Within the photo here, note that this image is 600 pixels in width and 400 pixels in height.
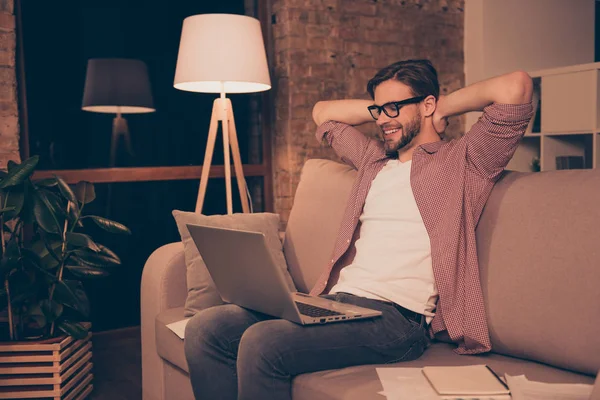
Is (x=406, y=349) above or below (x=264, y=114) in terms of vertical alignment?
below

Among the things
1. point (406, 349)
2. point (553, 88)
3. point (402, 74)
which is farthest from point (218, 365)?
point (553, 88)

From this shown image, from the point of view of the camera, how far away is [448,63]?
4.38m

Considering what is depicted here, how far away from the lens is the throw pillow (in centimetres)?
235

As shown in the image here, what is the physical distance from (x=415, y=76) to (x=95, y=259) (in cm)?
151

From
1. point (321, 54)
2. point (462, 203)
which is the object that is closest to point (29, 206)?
point (462, 203)

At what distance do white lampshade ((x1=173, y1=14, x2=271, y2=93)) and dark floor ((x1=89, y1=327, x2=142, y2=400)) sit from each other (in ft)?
4.49

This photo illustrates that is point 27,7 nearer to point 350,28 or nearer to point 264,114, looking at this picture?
point 264,114

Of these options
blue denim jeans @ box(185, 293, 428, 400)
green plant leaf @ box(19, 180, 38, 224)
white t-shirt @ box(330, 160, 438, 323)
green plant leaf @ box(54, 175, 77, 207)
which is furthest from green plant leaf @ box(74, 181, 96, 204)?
white t-shirt @ box(330, 160, 438, 323)

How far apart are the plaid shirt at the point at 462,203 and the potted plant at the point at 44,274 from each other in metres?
1.38

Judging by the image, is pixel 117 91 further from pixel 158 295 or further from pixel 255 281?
pixel 255 281

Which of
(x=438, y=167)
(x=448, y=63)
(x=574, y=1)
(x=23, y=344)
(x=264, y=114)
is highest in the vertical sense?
(x=574, y=1)

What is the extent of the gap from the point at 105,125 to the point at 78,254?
1035 millimetres

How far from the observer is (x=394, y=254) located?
1981 millimetres

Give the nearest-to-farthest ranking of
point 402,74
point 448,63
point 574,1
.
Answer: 1. point 402,74
2. point 448,63
3. point 574,1
